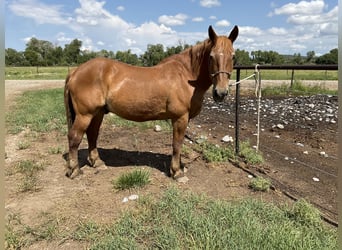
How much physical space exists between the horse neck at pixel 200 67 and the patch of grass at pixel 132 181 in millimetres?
1408

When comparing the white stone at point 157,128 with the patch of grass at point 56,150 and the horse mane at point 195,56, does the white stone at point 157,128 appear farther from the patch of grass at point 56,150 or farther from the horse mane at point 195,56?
the horse mane at point 195,56

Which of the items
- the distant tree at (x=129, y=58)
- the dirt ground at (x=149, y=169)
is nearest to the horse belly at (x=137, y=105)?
the dirt ground at (x=149, y=169)

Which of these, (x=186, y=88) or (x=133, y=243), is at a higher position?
(x=186, y=88)

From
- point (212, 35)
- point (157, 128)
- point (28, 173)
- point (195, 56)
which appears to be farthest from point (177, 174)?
point (157, 128)

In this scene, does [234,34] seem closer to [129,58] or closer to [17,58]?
[129,58]

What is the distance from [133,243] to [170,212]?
2.03 feet

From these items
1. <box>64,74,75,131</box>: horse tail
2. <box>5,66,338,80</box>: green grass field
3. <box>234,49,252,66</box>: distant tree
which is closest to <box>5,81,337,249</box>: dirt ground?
<box>64,74,75,131</box>: horse tail

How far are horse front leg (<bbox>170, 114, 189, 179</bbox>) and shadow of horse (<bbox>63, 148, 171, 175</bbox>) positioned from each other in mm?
256

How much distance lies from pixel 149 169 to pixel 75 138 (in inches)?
46.9

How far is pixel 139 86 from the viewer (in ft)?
13.0

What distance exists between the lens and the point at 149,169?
14.7 ft

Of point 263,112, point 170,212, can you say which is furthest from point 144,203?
point 263,112

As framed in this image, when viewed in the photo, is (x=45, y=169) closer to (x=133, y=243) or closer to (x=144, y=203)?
(x=144, y=203)

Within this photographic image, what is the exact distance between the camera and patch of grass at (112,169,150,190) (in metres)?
3.74
